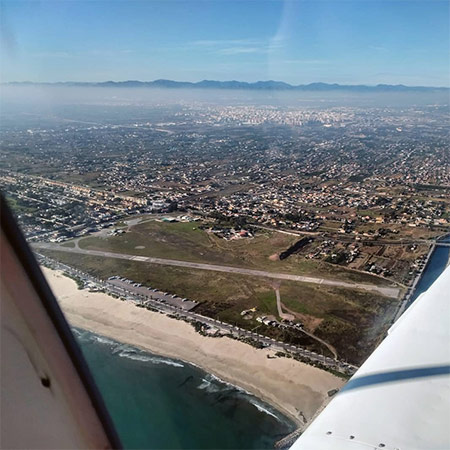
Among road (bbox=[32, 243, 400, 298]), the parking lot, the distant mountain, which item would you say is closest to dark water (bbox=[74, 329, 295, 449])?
the parking lot

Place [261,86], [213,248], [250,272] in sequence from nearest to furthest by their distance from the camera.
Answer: [250,272], [213,248], [261,86]

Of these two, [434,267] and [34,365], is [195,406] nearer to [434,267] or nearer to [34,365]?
[34,365]

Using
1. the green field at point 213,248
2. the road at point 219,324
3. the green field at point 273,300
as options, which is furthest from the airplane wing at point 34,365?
the green field at point 213,248

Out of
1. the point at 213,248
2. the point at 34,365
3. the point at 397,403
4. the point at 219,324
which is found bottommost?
the point at 213,248

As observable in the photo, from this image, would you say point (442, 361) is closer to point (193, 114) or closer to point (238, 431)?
point (238, 431)

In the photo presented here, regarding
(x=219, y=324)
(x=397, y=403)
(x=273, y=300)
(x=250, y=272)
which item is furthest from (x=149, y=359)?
(x=397, y=403)

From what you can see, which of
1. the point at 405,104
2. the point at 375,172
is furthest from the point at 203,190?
the point at 405,104
